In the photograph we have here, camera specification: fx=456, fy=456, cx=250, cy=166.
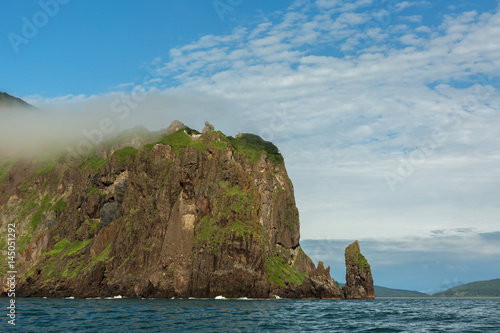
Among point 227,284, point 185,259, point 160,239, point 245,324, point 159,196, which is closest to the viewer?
point 245,324

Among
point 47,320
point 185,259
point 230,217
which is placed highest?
point 230,217

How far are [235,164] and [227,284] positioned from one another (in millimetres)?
54143

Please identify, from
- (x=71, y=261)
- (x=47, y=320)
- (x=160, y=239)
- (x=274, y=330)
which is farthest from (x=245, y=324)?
(x=71, y=261)

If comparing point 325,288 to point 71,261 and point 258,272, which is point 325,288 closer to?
point 258,272

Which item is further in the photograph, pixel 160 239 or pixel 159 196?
pixel 159 196

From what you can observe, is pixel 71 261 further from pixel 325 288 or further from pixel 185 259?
pixel 325 288

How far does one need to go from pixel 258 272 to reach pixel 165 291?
3254 centimetres

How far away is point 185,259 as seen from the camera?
163m

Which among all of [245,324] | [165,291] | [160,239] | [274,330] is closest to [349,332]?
[274,330]

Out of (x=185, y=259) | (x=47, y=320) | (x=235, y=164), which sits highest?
(x=235, y=164)

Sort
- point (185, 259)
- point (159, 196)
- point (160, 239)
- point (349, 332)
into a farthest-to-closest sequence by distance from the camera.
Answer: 1. point (159, 196)
2. point (160, 239)
3. point (185, 259)
4. point (349, 332)

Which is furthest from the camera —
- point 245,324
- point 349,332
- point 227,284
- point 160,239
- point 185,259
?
point 160,239

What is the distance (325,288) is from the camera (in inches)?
7559

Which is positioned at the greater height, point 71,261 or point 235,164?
point 235,164
